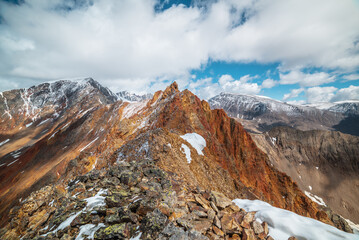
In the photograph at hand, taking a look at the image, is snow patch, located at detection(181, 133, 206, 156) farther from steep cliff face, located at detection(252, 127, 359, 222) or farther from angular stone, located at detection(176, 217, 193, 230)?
steep cliff face, located at detection(252, 127, 359, 222)

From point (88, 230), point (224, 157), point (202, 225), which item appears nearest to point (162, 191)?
point (202, 225)

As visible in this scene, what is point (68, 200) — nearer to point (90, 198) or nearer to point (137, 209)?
point (90, 198)

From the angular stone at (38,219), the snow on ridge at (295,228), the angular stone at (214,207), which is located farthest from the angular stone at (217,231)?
the angular stone at (38,219)

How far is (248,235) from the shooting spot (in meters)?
6.22

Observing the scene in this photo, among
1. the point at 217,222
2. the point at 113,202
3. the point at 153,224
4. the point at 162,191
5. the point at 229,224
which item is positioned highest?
the point at 113,202

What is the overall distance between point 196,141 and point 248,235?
59.0 feet

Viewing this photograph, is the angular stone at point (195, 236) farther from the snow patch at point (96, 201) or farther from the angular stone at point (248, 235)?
the snow patch at point (96, 201)

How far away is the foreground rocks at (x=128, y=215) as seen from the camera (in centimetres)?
552

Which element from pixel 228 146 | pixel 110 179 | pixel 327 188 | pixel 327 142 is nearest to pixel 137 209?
pixel 110 179

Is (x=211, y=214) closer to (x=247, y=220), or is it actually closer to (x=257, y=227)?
(x=247, y=220)

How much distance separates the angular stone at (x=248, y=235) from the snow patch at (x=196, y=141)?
612 inches

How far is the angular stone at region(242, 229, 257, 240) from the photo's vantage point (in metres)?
6.14

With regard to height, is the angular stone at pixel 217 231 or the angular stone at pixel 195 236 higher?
the angular stone at pixel 195 236

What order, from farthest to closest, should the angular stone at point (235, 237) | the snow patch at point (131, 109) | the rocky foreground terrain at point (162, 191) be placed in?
the snow patch at point (131, 109)
the angular stone at point (235, 237)
the rocky foreground terrain at point (162, 191)
